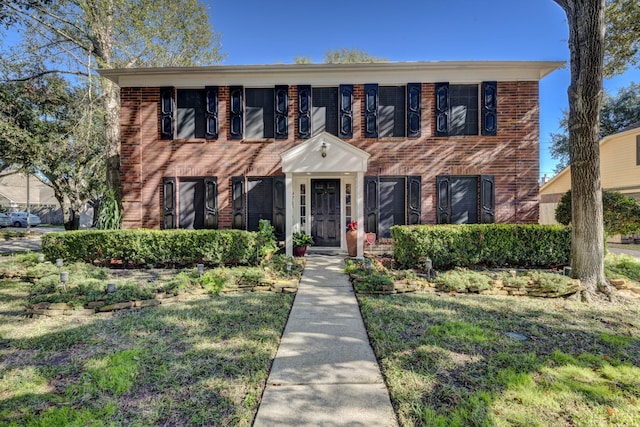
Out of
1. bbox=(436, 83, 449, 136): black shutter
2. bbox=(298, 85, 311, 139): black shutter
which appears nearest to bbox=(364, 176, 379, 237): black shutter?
bbox=(298, 85, 311, 139): black shutter

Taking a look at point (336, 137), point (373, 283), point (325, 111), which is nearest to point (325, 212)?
point (336, 137)

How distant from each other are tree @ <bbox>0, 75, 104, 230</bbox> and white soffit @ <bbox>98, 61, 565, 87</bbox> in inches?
131

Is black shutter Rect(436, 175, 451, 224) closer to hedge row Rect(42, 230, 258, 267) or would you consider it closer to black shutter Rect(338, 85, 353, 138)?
black shutter Rect(338, 85, 353, 138)

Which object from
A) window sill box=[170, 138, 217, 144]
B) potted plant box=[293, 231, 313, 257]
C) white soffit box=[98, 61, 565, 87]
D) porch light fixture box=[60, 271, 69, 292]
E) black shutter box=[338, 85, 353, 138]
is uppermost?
white soffit box=[98, 61, 565, 87]

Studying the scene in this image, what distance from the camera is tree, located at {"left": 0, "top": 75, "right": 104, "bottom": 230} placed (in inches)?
398

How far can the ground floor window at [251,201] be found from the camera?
8602 mm

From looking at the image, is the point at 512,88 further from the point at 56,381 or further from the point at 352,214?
the point at 56,381

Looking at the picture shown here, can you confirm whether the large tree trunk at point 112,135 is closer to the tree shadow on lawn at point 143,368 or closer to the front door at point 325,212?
the front door at point 325,212

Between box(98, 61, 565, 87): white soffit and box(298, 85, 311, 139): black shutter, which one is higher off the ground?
box(98, 61, 565, 87): white soffit

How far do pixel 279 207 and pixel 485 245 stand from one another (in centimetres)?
556

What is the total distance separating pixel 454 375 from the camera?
8.94ft

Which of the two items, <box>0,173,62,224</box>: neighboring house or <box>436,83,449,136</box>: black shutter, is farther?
<box>0,173,62,224</box>: neighboring house

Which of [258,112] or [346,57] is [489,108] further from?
[346,57]

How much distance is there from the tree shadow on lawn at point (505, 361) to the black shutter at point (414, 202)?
399 centimetres
